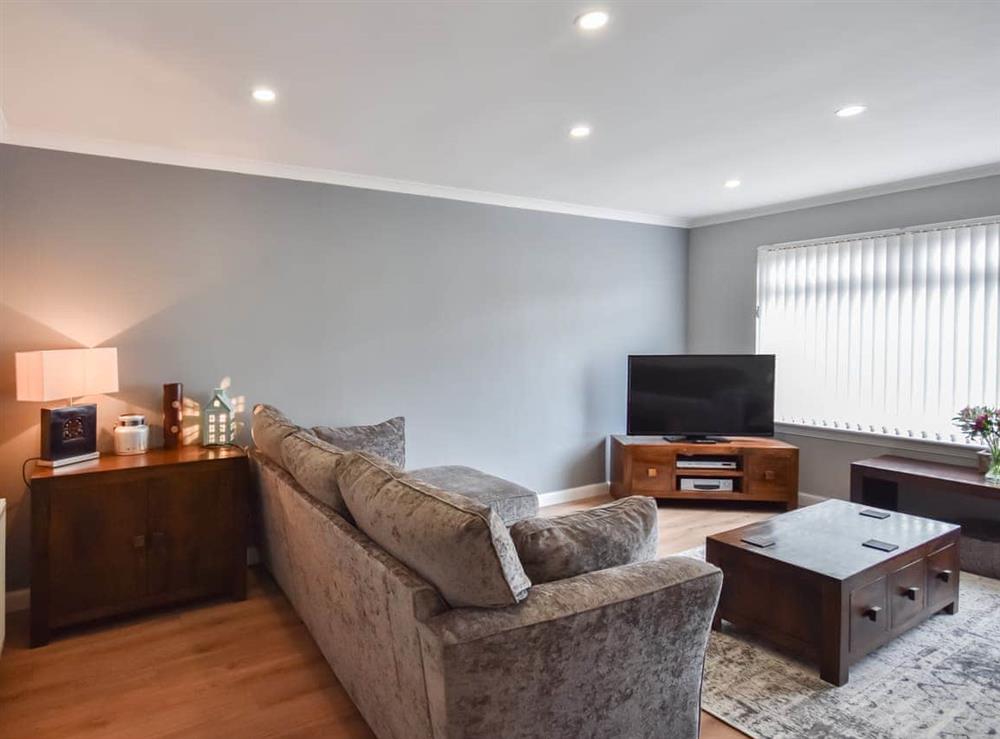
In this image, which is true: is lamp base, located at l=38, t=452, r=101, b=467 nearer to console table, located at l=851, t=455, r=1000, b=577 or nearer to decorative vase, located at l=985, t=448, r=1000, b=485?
console table, located at l=851, t=455, r=1000, b=577

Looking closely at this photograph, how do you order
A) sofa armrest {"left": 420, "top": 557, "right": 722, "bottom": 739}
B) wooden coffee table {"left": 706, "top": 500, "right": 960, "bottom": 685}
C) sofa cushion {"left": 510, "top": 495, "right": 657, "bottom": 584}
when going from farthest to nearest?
wooden coffee table {"left": 706, "top": 500, "right": 960, "bottom": 685} → sofa cushion {"left": 510, "top": 495, "right": 657, "bottom": 584} → sofa armrest {"left": 420, "top": 557, "right": 722, "bottom": 739}

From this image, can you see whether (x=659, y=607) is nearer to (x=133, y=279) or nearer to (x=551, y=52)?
(x=551, y=52)

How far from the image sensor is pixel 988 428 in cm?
368

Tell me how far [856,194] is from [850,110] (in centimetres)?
199

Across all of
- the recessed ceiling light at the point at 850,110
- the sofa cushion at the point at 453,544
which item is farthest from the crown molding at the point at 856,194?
the sofa cushion at the point at 453,544

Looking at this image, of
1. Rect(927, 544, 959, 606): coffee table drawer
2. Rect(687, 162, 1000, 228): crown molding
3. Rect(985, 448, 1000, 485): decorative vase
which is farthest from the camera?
Rect(687, 162, 1000, 228): crown molding

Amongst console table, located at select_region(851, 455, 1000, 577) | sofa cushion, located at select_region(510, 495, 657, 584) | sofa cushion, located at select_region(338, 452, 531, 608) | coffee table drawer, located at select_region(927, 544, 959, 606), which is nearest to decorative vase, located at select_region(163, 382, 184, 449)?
sofa cushion, located at select_region(338, 452, 531, 608)

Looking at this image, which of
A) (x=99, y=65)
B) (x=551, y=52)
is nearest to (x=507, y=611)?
(x=551, y=52)

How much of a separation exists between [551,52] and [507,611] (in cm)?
198

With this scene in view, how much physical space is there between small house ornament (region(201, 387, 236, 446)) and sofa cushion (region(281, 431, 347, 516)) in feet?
2.75

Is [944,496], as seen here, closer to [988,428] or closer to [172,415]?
[988,428]

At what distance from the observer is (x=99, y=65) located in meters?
2.39

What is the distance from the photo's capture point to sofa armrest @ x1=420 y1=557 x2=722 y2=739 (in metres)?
1.49

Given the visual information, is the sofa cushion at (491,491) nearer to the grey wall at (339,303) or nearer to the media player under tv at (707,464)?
the grey wall at (339,303)
